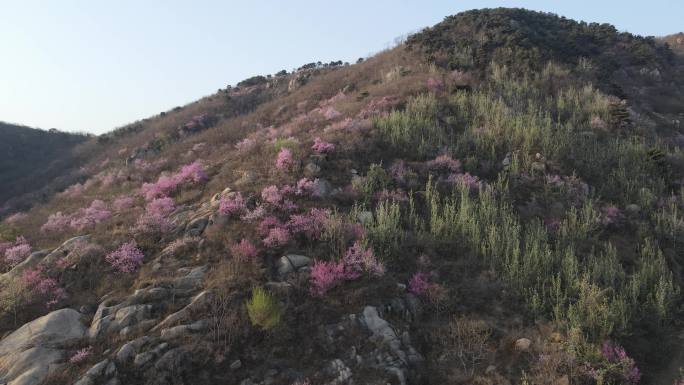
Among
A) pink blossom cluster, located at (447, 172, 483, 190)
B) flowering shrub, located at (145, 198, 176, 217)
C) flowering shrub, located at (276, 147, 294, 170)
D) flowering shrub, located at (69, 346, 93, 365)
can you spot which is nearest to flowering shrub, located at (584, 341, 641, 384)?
pink blossom cluster, located at (447, 172, 483, 190)

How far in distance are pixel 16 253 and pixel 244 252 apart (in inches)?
260

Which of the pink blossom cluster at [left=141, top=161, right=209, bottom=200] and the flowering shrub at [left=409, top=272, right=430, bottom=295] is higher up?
the pink blossom cluster at [left=141, top=161, right=209, bottom=200]

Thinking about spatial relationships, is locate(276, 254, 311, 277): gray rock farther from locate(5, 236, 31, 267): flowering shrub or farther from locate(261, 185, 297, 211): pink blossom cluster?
locate(5, 236, 31, 267): flowering shrub

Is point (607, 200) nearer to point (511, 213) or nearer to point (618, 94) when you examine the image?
point (511, 213)

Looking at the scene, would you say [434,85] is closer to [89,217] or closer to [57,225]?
[89,217]

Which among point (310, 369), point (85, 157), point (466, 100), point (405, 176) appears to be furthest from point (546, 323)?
point (85, 157)

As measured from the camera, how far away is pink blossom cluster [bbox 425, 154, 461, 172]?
1346cm

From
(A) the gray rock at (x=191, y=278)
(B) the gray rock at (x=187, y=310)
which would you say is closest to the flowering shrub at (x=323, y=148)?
(A) the gray rock at (x=191, y=278)

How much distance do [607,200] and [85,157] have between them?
3660 centimetres

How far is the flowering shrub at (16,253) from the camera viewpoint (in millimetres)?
10992

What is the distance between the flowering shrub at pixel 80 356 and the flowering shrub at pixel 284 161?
6.87m

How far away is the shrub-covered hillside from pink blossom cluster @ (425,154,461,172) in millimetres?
92

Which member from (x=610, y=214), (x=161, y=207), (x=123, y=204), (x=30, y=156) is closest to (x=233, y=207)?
(x=161, y=207)

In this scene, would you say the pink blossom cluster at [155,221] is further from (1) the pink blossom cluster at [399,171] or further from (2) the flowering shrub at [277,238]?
(1) the pink blossom cluster at [399,171]
